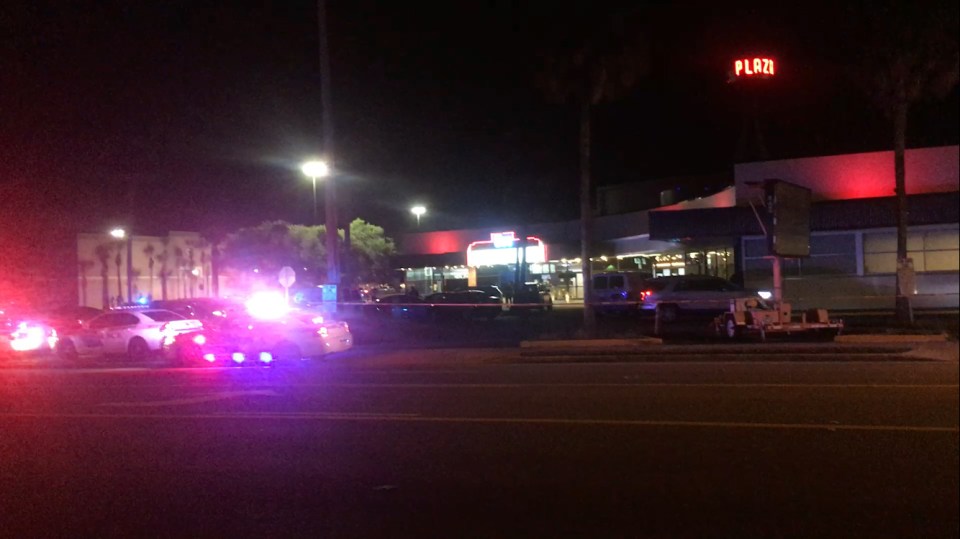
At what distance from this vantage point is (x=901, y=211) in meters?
16.6

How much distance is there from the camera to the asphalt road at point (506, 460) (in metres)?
6.96

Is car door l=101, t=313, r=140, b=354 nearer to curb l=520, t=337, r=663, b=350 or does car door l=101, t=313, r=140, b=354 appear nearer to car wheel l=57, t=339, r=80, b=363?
car wheel l=57, t=339, r=80, b=363

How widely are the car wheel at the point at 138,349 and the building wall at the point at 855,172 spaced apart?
55.9ft

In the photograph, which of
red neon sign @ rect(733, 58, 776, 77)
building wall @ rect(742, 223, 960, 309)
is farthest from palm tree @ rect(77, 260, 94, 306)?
building wall @ rect(742, 223, 960, 309)

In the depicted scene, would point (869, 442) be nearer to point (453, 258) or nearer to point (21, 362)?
point (21, 362)

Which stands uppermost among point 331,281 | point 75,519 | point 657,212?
point 657,212

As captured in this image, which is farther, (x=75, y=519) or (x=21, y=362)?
(x=21, y=362)

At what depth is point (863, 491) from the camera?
23.8 feet

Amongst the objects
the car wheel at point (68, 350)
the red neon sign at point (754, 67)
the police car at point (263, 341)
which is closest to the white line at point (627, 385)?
the police car at point (263, 341)

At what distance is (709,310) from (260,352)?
52.6 ft

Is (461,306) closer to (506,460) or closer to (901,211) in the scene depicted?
(901,211)

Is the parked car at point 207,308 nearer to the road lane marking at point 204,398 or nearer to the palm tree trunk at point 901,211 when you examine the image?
the road lane marking at point 204,398

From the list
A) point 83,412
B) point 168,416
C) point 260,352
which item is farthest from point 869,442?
point 260,352

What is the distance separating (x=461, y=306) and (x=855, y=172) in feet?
51.2
